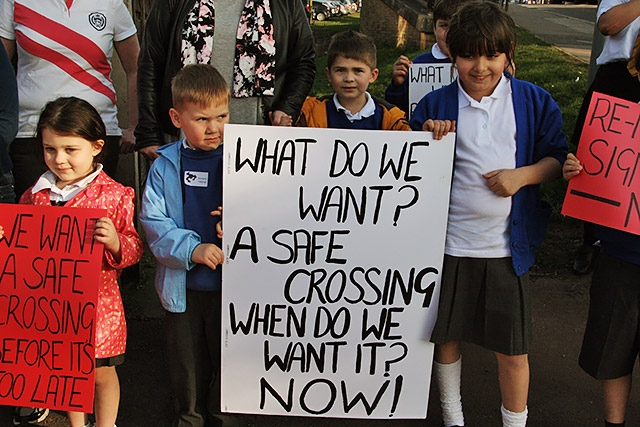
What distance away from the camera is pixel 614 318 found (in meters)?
2.79

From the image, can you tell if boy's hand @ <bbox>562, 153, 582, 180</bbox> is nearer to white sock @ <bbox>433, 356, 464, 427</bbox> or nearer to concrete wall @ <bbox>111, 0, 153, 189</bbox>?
white sock @ <bbox>433, 356, 464, 427</bbox>

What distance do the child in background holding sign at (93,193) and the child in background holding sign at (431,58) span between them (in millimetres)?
1776

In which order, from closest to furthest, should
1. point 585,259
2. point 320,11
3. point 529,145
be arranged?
point 529,145 < point 585,259 < point 320,11

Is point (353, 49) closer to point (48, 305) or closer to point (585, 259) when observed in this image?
point (48, 305)

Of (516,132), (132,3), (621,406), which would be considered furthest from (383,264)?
(132,3)

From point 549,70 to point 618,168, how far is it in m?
7.71

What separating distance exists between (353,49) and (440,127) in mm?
667

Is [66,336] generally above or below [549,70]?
below

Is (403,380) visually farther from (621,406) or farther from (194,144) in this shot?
(194,144)

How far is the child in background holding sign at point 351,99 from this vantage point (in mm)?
3141

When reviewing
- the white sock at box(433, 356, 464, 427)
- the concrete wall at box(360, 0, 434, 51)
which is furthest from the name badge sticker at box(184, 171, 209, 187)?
the concrete wall at box(360, 0, 434, 51)

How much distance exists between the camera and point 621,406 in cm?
292

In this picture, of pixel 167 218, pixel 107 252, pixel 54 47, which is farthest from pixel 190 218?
pixel 54 47

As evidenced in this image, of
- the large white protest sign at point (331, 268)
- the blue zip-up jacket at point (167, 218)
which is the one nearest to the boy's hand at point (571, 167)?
the large white protest sign at point (331, 268)
